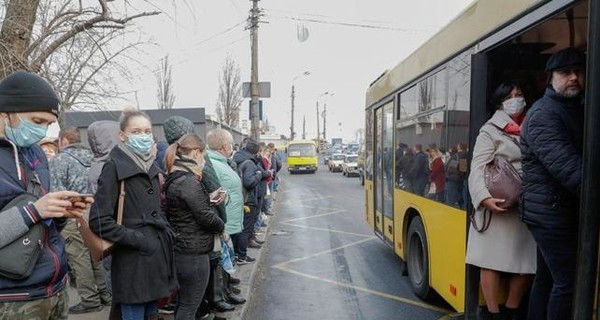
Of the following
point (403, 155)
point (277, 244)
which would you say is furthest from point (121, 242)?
point (277, 244)

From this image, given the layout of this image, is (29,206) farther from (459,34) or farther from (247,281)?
(247,281)

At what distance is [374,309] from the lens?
5383 mm

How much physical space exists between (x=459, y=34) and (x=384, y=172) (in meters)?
3.25

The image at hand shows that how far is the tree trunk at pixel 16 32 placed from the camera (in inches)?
195

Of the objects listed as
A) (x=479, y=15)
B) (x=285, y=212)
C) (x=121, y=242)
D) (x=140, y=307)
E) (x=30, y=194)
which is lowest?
(x=285, y=212)

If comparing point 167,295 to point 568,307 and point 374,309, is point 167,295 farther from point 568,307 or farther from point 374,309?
point 374,309

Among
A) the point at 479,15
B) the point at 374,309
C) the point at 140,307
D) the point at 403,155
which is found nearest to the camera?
the point at 140,307

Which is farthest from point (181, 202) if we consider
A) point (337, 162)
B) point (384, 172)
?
point (337, 162)

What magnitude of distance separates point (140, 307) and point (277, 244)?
6175 mm

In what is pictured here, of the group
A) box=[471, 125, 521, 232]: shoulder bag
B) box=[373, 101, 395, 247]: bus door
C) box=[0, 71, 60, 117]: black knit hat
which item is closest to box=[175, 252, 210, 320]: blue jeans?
box=[0, 71, 60, 117]: black knit hat

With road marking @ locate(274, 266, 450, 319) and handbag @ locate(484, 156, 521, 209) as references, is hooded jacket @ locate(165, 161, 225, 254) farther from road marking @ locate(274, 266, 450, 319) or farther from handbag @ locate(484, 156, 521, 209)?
road marking @ locate(274, 266, 450, 319)

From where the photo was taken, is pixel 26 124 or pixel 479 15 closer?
pixel 26 124

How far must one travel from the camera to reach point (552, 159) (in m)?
2.69

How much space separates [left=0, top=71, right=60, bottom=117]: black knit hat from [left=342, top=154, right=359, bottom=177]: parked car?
27902mm
